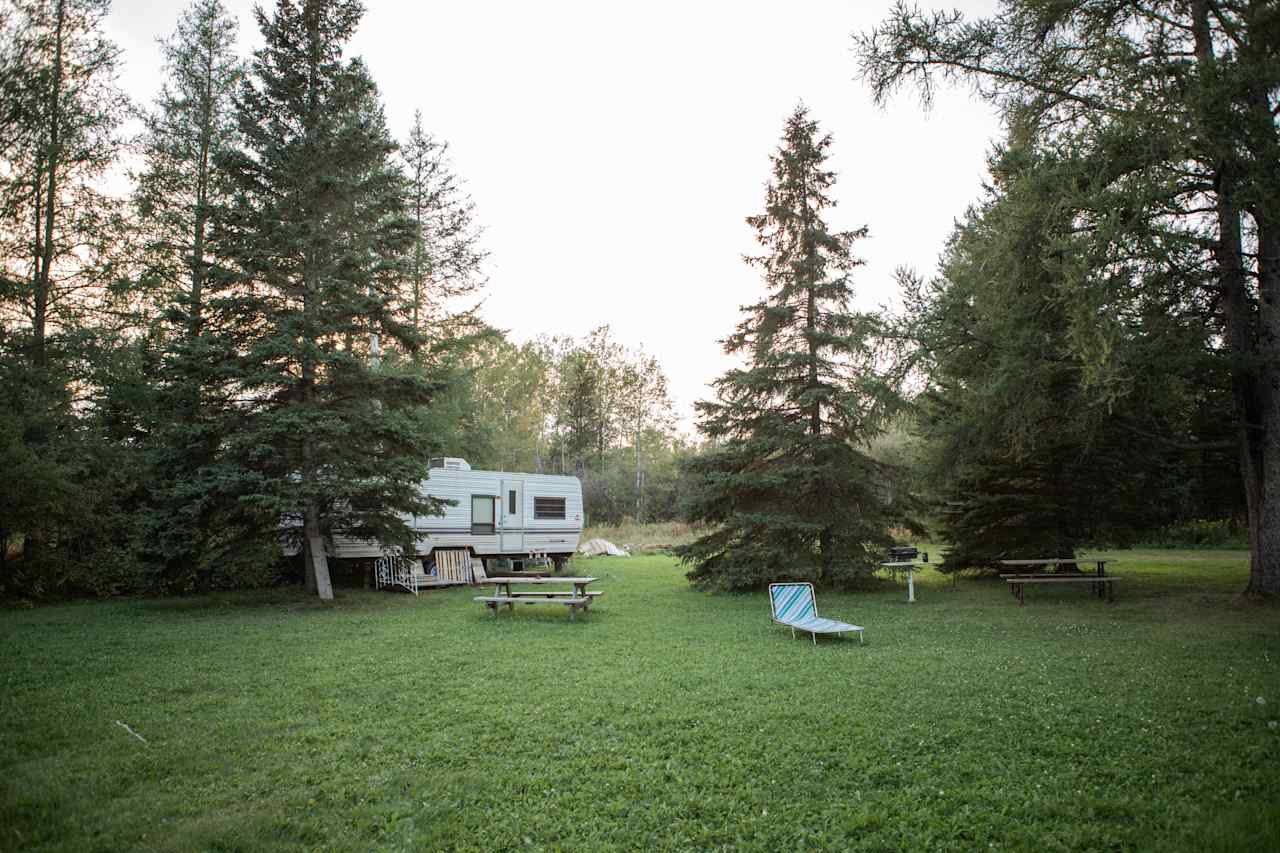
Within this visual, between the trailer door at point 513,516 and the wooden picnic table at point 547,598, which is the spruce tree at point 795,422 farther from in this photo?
the trailer door at point 513,516

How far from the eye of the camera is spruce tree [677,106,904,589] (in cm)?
1362

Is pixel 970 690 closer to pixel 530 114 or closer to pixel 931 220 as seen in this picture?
pixel 931 220

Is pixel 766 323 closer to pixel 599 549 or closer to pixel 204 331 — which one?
pixel 204 331

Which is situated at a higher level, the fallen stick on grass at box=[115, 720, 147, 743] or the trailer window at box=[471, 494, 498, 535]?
the trailer window at box=[471, 494, 498, 535]

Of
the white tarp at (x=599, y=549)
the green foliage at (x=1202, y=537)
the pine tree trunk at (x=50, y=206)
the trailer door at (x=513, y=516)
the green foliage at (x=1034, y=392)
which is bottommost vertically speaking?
the white tarp at (x=599, y=549)

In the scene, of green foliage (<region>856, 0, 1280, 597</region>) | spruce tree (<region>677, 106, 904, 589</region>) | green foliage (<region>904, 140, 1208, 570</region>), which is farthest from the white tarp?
green foliage (<region>856, 0, 1280, 597</region>)

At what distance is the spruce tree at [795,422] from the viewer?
1362 cm

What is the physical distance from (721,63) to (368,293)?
9.19 m

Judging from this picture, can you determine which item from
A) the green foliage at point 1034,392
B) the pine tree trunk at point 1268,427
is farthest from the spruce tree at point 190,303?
the pine tree trunk at point 1268,427

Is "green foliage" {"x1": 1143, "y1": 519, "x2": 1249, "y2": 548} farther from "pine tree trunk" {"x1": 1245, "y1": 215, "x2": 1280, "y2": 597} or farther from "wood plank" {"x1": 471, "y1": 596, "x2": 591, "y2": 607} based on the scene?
"wood plank" {"x1": 471, "y1": 596, "x2": 591, "y2": 607}

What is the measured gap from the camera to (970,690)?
5895 mm

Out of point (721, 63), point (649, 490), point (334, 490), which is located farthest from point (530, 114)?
point (649, 490)

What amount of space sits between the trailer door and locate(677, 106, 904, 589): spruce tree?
488 cm

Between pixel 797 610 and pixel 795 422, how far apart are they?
18.0ft
